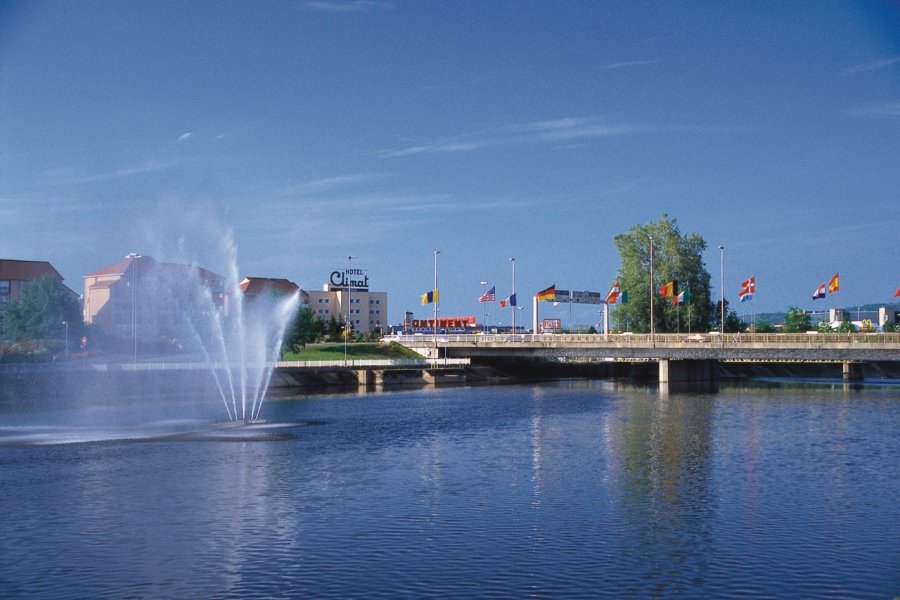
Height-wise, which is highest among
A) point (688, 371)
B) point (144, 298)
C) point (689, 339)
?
point (144, 298)

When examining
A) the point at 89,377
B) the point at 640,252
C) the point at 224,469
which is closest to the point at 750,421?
the point at 224,469

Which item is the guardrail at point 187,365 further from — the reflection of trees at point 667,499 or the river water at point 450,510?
the reflection of trees at point 667,499

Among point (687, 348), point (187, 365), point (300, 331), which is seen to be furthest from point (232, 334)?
point (687, 348)

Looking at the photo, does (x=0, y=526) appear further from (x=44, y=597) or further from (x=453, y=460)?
(x=453, y=460)

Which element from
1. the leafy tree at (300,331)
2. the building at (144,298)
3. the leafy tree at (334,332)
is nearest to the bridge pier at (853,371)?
the leafy tree at (300,331)

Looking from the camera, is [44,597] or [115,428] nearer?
[44,597]

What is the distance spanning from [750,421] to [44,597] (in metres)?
55.0

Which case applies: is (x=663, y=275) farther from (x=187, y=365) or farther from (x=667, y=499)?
(x=667, y=499)

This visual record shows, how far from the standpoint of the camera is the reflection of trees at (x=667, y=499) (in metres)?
26.8

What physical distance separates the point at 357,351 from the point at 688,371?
54.4 metres

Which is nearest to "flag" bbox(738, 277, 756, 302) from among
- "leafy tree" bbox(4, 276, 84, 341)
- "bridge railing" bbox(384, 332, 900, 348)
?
"bridge railing" bbox(384, 332, 900, 348)

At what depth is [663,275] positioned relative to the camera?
156625 millimetres

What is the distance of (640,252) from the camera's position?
526 ft

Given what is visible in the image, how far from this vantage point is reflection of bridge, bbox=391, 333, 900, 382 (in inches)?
3799
